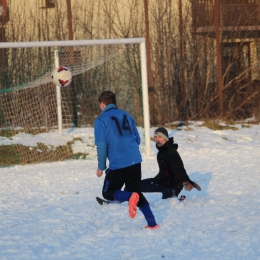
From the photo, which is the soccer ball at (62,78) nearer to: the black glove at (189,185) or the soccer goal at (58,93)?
the soccer goal at (58,93)

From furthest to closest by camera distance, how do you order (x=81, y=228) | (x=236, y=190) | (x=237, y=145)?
(x=237, y=145), (x=236, y=190), (x=81, y=228)

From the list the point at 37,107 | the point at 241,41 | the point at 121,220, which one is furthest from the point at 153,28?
the point at 121,220

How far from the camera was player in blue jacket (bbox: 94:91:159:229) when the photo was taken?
578 centimetres

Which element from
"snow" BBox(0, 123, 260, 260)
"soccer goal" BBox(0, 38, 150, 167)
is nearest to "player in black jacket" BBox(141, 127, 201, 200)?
"snow" BBox(0, 123, 260, 260)

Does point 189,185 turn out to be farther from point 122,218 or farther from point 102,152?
point 102,152

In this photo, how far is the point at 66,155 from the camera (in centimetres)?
1295

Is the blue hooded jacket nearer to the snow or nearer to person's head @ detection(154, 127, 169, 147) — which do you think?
the snow

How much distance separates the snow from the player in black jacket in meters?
0.14

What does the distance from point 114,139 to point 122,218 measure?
1.05m

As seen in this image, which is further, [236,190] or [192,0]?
[192,0]

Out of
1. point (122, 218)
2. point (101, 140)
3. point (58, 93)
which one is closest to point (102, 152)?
point (101, 140)

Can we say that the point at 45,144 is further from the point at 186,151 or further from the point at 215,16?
the point at 215,16

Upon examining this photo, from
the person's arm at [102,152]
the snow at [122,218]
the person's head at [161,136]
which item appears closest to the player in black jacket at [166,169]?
the person's head at [161,136]

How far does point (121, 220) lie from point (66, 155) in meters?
6.72
